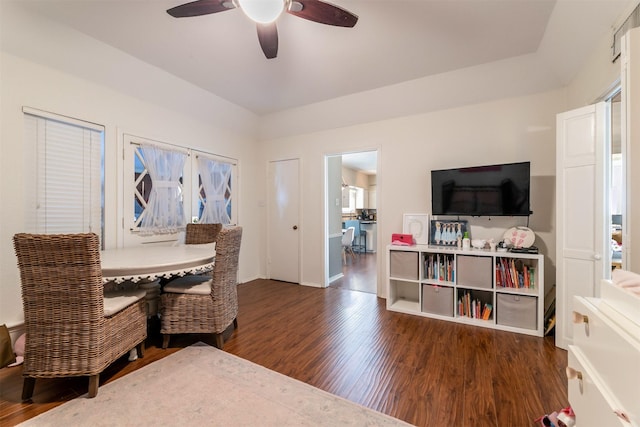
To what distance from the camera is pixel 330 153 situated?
3.89m

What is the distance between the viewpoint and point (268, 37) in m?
1.86

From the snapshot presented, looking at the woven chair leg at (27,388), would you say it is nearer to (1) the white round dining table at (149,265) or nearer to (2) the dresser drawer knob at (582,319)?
(1) the white round dining table at (149,265)

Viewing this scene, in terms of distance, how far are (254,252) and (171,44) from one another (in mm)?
3040

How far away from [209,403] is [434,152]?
325 cm

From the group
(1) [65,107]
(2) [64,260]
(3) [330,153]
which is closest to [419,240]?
(3) [330,153]

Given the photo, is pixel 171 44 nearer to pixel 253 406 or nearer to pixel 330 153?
pixel 330 153

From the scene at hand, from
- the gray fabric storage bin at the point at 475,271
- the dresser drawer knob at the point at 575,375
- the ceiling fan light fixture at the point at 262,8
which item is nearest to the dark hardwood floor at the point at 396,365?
the gray fabric storage bin at the point at 475,271

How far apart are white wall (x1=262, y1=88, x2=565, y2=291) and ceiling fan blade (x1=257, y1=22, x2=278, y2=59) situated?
75.8 inches

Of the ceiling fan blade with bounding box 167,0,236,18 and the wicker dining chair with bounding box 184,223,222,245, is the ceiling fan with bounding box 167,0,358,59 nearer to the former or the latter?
the ceiling fan blade with bounding box 167,0,236,18

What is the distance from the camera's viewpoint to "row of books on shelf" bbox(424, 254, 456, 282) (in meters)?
2.80

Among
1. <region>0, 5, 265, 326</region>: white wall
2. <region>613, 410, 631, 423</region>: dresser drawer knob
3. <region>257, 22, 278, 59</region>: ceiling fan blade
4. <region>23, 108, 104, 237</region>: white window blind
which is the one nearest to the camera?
<region>613, 410, 631, 423</region>: dresser drawer knob

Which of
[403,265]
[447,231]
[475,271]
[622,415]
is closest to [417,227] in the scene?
[447,231]

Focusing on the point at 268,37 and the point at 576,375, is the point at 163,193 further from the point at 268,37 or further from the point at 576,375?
the point at 576,375

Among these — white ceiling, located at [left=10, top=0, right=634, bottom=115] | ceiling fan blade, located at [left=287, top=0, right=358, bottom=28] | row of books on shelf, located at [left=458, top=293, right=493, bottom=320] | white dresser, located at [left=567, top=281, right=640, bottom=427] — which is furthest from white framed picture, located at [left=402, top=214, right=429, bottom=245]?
ceiling fan blade, located at [left=287, top=0, right=358, bottom=28]
